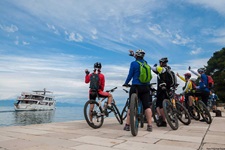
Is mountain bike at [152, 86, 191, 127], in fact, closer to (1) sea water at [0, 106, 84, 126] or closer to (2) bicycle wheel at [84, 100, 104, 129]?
(2) bicycle wheel at [84, 100, 104, 129]

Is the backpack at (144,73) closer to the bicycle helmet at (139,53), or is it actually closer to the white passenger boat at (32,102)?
the bicycle helmet at (139,53)

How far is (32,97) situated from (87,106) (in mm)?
85059

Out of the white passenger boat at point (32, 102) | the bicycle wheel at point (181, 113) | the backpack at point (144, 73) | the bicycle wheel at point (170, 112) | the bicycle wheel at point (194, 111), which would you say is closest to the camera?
the backpack at point (144, 73)

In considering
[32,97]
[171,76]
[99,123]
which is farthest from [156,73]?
[32,97]

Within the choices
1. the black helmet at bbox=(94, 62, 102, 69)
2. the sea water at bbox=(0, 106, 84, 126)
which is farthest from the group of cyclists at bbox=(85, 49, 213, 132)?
the sea water at bbox=(0, 106, 84, 126)

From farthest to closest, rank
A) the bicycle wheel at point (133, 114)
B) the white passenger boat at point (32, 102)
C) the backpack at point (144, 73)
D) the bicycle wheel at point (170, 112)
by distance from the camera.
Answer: the white passenger boat at point (32, 102) → the bicycle wheel at point (170, 112) → the backpack at point (144, 73) → the bicycle wheel at point (133, 114)

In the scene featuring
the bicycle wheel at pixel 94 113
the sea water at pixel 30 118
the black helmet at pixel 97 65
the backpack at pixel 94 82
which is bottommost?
the sea water at pixel 30 118

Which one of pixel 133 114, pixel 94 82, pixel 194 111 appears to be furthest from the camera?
pixel 194 111

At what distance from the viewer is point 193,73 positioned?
30.6ft

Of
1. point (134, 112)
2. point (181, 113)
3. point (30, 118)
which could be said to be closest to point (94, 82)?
point (134, 112)

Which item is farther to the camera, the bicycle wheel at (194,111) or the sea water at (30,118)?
the sea water at (30,118)

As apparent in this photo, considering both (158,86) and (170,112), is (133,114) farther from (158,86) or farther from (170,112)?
(158,86)

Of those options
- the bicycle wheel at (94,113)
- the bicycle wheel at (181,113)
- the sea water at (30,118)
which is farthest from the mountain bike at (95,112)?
the sea water at (30,118)

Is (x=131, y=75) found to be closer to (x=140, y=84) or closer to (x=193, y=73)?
(x=140, y=84)
